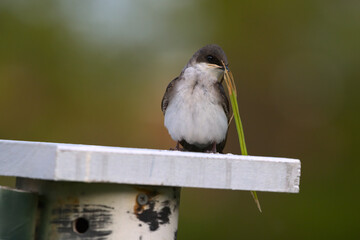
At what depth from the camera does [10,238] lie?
216 centimetres

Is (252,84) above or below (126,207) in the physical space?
above

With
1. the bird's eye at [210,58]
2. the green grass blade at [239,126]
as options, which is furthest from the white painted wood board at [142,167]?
the bird's eye at [210,58]

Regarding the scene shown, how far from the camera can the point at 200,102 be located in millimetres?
3334

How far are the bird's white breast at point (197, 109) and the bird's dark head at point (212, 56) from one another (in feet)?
0.11

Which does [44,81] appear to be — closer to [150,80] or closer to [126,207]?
[150,80]

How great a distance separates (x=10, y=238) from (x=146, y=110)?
2894 millimetres

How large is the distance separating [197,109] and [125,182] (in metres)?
1.38

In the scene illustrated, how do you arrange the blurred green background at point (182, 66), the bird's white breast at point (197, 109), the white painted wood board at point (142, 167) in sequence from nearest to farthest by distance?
the white painted wood board at point (142, 167), the bird's white breast at point (197, 109), the blurred green background at point (182, 66)

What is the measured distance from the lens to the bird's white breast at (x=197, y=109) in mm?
3330

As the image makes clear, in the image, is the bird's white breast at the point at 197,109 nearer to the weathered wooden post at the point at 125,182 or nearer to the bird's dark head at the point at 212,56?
the bird's dark head at the point at 212,56

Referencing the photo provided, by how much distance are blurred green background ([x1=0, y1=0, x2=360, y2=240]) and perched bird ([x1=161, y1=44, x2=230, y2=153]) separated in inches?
52.3

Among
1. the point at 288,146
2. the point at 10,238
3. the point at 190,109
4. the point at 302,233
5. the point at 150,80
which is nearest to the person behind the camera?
the point at 10,238

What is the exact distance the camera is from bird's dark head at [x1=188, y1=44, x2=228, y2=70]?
3.36 m

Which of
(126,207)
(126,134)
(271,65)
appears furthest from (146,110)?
(126,207)
